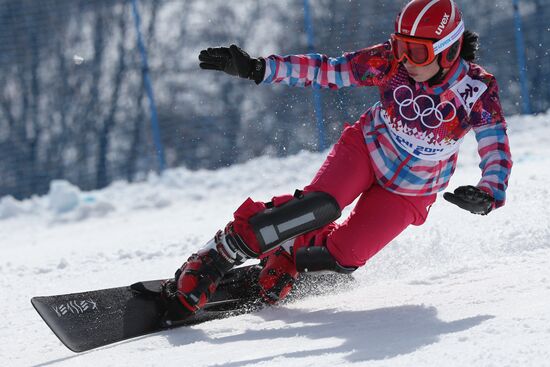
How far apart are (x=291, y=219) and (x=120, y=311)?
2.63 ft

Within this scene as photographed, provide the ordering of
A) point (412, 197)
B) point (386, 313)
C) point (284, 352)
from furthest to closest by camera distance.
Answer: point (412, 197) < point (386, 313) < point (284, 352)

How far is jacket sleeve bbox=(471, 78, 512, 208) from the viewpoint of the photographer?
10.4 feet

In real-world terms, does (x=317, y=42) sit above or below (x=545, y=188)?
above

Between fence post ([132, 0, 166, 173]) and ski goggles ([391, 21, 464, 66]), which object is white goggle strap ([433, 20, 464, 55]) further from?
fence post ([132, 0, 166, 173])

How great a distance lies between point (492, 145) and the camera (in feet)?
10.7

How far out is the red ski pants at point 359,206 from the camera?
3.39 m

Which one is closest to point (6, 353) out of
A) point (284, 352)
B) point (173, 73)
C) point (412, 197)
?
point (284, 352)

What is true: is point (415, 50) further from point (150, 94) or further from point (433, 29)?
point (150, 94)

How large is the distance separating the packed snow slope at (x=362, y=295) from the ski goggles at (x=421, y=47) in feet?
3.01

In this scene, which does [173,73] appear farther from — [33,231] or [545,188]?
[545,188]

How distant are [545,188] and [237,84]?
470 cm

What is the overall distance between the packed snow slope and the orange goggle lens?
2.99 ft

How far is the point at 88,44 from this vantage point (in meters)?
9.17

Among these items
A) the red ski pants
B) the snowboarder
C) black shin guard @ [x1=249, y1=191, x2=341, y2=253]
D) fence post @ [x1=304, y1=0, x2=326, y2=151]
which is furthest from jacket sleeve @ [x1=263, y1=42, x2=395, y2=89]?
fence post @ [x1=304, y1=0, x2=326, y2=151]
